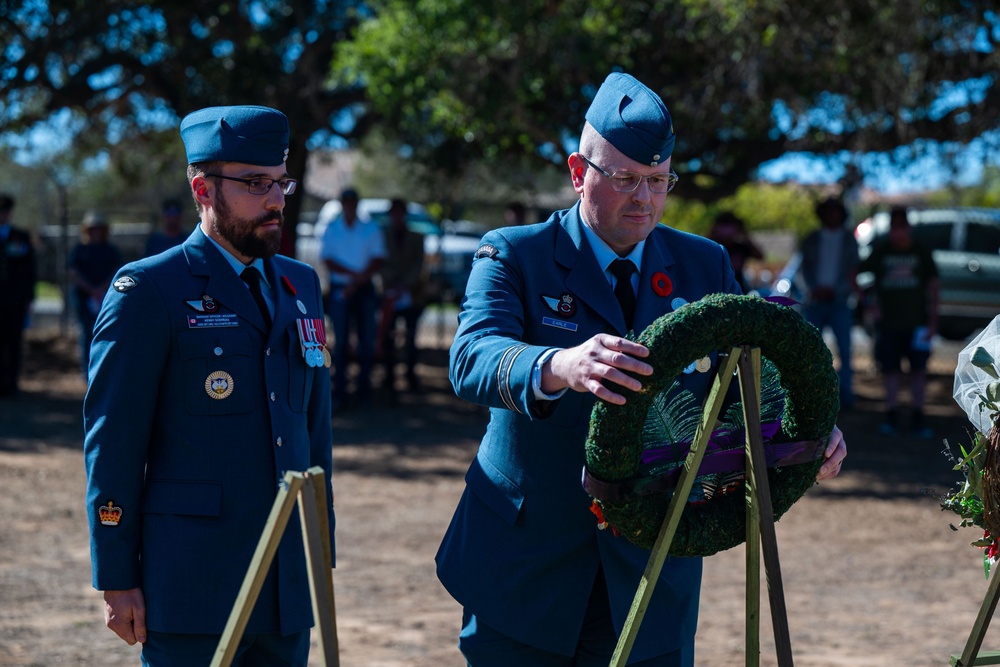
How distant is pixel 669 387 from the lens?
8.16 ft

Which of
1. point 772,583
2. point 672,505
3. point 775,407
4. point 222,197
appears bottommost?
point 772,583

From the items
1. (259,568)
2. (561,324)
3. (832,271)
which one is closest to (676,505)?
(561,324)

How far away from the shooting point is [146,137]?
15.8 meters

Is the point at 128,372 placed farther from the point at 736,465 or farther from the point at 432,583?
the point at 432,583

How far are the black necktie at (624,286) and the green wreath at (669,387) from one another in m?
0.43

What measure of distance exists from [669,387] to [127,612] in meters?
1.43

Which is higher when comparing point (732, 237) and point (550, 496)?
point (732, 237)

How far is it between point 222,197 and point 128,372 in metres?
0.50

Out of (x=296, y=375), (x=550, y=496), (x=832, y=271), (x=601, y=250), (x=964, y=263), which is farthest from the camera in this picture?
(x=964, y=263)

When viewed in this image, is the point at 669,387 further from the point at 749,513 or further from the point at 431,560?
the point at 431,560

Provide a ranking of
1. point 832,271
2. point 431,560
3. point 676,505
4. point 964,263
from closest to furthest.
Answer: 1. point 676,505
2. point 431,560
3. point 832,271
4. point 964,263

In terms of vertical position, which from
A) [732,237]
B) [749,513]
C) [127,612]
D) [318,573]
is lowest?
[127,612]

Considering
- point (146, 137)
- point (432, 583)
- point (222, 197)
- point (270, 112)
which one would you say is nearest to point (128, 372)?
point (222, 197)

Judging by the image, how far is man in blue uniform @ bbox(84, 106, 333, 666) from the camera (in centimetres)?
285
